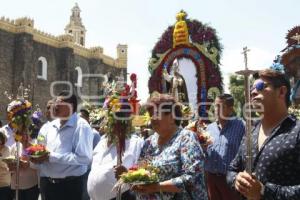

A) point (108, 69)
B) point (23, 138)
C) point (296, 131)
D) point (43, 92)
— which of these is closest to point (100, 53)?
point (108, 69)

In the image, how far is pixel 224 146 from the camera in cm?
543

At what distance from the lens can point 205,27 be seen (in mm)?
12297

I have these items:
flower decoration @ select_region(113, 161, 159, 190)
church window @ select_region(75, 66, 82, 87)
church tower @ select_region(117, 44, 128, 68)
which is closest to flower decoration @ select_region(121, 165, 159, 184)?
flower decoration @ select_region(113, 161, 159, 190)

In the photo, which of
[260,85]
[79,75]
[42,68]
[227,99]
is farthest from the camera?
[79,75]

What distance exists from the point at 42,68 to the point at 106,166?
107 ft

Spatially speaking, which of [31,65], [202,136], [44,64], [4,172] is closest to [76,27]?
[44,64]

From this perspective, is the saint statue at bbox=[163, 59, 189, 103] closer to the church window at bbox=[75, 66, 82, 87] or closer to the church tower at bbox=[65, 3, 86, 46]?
the church window at bbox=[75, 66, 82, 87]

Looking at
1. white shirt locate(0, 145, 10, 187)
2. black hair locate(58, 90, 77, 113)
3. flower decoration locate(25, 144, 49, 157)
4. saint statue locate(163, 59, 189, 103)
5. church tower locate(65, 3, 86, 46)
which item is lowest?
white shirt locate(0, 145, 10, 187)

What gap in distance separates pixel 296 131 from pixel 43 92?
33.2m

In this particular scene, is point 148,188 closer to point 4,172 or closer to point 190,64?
point 4,172

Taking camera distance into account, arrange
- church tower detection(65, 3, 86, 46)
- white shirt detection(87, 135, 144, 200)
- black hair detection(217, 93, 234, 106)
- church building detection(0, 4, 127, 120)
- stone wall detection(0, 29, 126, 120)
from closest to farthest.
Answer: white shirt detection(87, 135, 144, 200) < black hair detection(217, 93, 234, 106) < stone wall detection(0, 29, 126, 120) < church building detection(0, 4, 127, 120) < church tower detection(65, 3, 86, 46)

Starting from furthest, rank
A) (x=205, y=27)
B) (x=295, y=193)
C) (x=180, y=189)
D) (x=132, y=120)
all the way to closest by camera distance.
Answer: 1. (x=205, y=27)
2. (x=132, y=120)
3. (x=180, y=189)
4. (x=295, y=193)

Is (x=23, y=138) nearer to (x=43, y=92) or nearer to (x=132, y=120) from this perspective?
(x=132, y=120)

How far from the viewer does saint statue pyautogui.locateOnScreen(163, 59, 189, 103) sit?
1159 cm
